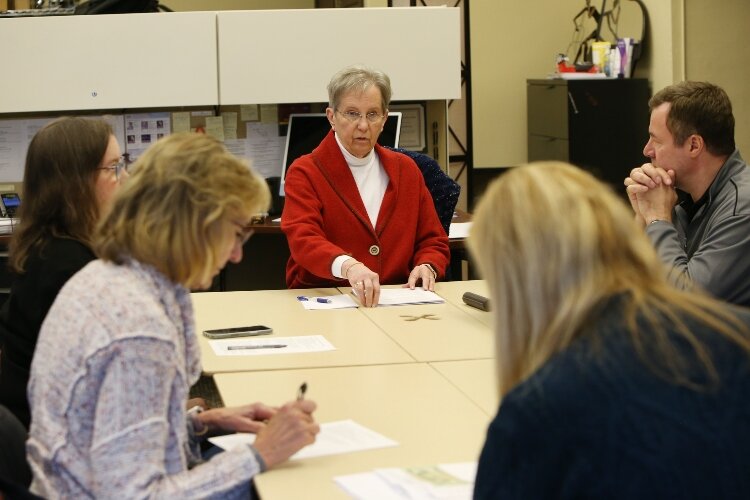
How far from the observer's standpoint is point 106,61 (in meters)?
4.35

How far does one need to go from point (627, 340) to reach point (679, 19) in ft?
17.7

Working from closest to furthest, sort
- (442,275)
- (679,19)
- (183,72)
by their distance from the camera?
(442,275), (183,72), (679,19)

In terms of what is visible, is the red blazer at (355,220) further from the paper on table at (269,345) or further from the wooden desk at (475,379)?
the wooden desk at (475,379)

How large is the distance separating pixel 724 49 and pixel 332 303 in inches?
157

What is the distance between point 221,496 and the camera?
1508mm

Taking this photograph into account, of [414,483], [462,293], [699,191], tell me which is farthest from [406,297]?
[414,483]

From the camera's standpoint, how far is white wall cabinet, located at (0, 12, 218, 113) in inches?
170

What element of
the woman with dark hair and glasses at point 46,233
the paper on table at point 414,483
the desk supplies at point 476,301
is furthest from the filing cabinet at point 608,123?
the paper on table at point 414,483

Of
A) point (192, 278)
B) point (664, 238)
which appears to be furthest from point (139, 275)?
point (664, 238)

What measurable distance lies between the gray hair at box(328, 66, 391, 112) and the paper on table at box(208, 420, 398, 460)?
1580mm

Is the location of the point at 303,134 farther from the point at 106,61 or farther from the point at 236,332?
the point at 236,332

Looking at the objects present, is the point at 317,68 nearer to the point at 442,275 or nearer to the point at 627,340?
the point at 442,275

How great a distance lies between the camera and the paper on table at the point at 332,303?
2.97 meters

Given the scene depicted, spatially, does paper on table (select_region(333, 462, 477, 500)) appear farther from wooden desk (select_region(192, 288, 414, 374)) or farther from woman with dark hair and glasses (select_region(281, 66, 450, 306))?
woman with dark hair and glasses (select_region(281, 66, 450, 306))
